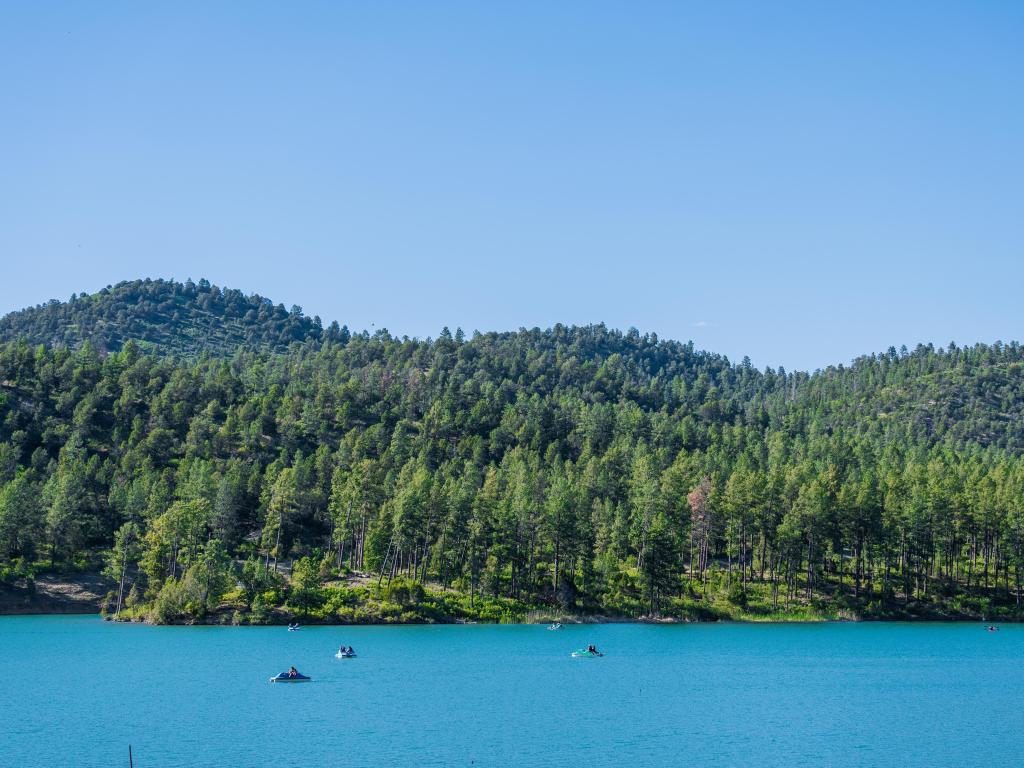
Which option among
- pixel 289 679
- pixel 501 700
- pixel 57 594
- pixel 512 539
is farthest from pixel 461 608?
pixel 501 700

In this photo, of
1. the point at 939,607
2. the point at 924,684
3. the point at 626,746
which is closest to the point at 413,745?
the point at 626,746

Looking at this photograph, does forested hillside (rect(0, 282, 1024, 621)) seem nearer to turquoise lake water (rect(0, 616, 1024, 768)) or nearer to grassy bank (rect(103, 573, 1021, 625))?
grassy bank (rect(103, 573, 1021, 625))

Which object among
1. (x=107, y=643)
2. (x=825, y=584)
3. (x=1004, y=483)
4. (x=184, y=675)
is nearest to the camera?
(x=184, y=675)

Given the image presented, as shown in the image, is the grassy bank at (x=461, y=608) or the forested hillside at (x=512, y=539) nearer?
the grassy bank at (x=461, y=608)

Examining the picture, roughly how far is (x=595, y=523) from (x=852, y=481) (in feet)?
168

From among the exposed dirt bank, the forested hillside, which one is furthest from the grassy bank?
the exposed dirt bank

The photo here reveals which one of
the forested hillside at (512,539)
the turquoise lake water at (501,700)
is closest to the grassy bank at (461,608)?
the forested hillside at (512,539)

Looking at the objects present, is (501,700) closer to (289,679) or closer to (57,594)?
(289,679)

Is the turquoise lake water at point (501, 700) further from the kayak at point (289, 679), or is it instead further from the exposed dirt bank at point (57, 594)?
the exposed dirt bank at point (57, 594)

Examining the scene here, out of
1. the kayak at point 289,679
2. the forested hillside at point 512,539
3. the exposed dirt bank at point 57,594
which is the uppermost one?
the forested hillside at point 512,539

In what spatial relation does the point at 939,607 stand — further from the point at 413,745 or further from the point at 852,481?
the point at 413,745

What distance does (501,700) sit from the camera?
2835 inches

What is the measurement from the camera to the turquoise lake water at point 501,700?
5619cm

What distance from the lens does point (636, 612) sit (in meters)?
134
